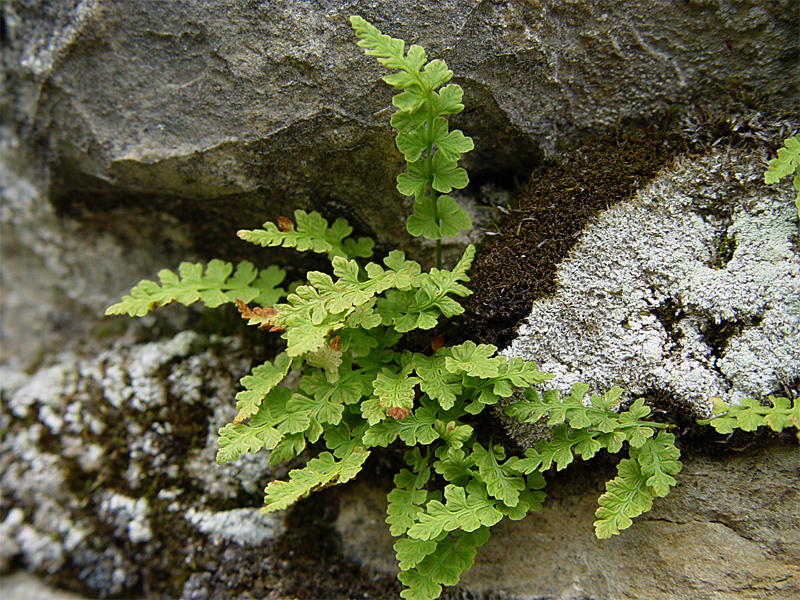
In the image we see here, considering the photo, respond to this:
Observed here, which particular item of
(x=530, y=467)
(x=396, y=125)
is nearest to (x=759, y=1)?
(x=396, y=125)

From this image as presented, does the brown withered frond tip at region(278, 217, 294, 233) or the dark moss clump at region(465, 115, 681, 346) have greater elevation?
the dark moss clump at region(465, 115, 681, 346)

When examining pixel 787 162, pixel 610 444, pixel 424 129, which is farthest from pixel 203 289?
pixel 787 162

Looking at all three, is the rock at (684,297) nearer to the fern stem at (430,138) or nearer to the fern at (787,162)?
the fern at (787,162)

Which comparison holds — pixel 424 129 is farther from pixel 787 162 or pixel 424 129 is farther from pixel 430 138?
pixel 787 162

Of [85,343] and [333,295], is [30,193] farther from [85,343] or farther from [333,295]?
[333,295]

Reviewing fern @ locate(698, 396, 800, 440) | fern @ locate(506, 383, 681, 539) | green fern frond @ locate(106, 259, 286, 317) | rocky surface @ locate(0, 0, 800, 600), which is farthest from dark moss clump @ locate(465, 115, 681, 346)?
green fern frond @ locate(106, 259, 286, 317)

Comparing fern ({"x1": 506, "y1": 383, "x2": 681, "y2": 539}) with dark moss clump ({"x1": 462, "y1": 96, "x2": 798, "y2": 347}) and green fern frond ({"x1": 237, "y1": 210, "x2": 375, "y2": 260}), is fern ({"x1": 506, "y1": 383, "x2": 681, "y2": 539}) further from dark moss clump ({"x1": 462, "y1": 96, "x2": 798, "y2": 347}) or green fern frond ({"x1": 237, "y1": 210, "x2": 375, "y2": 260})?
green fern frond ({"x1": 237, "y1": 210, "x2": 375, "y2": 260})
